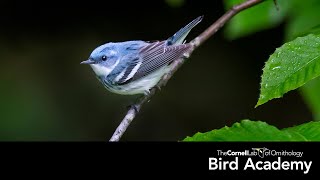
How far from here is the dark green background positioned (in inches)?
229

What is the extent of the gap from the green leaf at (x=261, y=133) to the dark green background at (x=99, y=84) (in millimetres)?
4294

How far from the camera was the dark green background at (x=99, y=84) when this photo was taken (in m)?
5.82

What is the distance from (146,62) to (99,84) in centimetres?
254

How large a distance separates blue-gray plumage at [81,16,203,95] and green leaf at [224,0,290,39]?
83 centimetres

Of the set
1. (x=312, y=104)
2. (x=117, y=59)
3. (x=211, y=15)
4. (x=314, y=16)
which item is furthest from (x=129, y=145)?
(x=211, y=15)

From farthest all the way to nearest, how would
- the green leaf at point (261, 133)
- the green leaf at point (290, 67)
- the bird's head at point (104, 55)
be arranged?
the bird's head at point (104, 55)
the green leaf at point (290, 67)
the green leaf at point (261, 133)

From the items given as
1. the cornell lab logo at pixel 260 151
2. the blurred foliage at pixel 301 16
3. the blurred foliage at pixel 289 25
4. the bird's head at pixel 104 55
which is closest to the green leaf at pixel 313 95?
the blurred foliage at pixel 289 25

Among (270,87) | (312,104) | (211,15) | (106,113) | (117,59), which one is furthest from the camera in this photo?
(106,113)

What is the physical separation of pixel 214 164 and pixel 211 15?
4202mm

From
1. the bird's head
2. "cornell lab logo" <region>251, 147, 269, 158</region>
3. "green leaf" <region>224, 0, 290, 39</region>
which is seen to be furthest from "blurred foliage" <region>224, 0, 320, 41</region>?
the bird's head

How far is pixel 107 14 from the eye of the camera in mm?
6078

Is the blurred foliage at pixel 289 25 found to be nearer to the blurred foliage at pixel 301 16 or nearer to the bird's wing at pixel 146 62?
the blurred foliage at pixel 301 16

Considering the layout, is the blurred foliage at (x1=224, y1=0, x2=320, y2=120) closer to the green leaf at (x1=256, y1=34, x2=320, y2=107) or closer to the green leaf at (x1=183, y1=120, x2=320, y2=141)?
the green leaf at (x1=256, y1=34, x2=320, y2=107)

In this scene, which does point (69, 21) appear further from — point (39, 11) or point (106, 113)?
point (106, 113)
